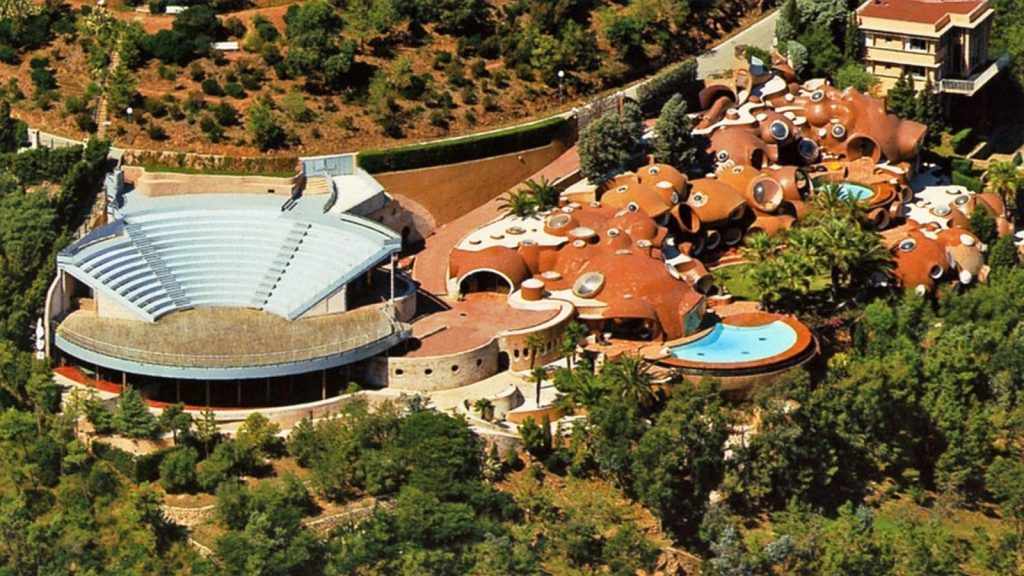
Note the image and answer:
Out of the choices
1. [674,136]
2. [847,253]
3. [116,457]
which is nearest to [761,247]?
[847,253]

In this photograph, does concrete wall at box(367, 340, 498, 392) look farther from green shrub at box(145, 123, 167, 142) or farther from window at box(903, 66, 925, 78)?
window at box(903, 66, 925, 78)

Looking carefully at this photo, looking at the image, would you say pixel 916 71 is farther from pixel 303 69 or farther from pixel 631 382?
pixel 631 382

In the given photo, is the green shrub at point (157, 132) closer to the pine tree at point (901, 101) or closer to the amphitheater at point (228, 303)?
the amphitheater at point (228, 303)

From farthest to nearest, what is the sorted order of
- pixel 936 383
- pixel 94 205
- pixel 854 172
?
pixel 854 172
pixel 94 205
pixel 936 383

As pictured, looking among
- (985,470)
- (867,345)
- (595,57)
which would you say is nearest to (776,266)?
(867,345)

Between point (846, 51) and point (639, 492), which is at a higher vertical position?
point (846, 51)

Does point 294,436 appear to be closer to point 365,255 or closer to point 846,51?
point 365,255

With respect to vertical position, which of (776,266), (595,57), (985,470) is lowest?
(985,470)

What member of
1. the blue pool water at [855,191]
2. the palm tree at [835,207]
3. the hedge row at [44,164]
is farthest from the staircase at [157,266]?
the blue pool water at [855,191]
